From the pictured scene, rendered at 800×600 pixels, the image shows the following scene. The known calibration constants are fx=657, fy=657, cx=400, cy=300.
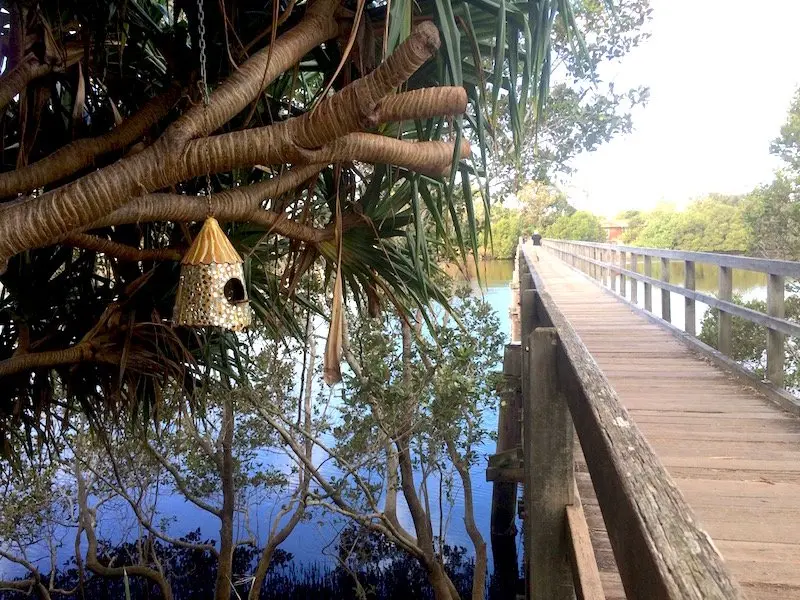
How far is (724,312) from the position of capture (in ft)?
11.4

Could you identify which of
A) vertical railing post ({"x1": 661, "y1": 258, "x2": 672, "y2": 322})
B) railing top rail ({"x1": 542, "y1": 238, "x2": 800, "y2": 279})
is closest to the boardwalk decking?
railing top rail ({"x1": 542, "y1": 238, "x2": 800, "y2": 279})

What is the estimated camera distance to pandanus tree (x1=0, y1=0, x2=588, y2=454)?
1.59 metres

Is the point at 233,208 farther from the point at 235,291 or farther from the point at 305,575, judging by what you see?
the point at 305,575

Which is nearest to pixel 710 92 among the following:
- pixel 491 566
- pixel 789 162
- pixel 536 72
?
pixel 789 162

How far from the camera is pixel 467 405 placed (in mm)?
6113

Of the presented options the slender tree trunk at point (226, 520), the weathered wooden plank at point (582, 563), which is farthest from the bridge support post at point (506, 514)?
the weathered wooden plank at point (582, 563)

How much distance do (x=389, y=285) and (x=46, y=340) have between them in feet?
4.60

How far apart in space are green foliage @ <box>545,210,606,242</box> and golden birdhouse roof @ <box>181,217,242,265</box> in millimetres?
26250

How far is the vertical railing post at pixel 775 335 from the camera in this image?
2.79m

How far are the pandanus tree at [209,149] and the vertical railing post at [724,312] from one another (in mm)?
1605

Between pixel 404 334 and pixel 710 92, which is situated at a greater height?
pixel 710 92

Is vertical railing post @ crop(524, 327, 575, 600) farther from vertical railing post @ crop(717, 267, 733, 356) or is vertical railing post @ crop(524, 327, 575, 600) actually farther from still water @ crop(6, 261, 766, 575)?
still water @ crop(6, 261, 766, 575)

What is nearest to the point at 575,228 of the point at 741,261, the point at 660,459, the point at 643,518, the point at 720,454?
the point at 741,261

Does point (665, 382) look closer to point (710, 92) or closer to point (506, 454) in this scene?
point (506, 454)
